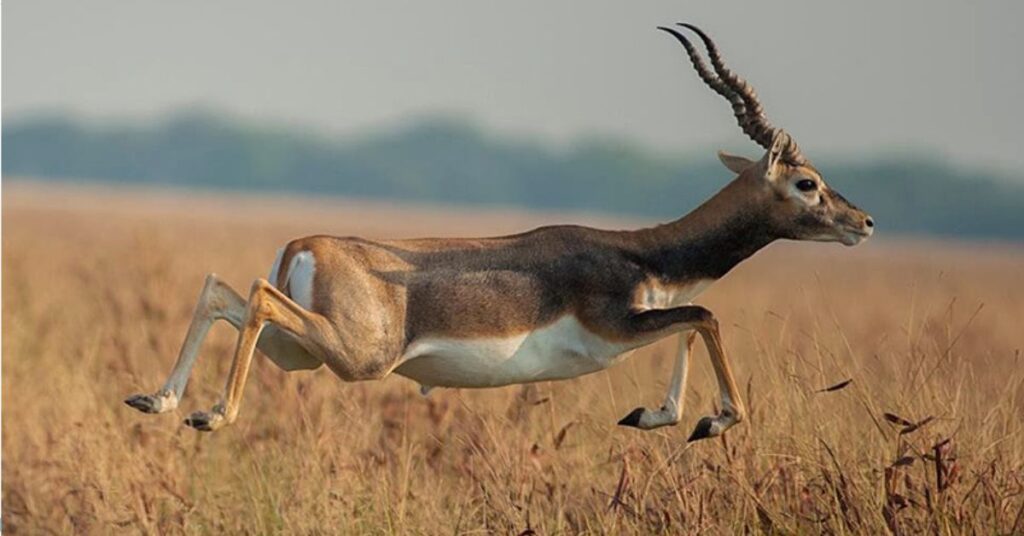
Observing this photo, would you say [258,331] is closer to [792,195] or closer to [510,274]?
[510,274]

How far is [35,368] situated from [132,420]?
330cm

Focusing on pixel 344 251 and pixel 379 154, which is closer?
pixel 344 251

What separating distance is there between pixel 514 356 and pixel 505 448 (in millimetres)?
2106

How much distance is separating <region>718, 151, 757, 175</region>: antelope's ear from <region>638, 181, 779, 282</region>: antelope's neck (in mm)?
383

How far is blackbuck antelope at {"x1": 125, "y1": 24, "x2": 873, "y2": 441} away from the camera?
758cm

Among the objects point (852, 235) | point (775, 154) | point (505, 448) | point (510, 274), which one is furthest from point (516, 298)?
point (505, 448)

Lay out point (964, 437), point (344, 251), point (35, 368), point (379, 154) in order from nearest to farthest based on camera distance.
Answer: point (344, 251) → point (964, 437) → point (35, 368) → point (379, 154)

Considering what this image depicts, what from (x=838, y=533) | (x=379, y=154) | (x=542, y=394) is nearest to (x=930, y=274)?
(x=542, y=394)

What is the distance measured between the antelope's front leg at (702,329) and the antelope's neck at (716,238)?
436mm

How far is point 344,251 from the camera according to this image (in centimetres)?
783

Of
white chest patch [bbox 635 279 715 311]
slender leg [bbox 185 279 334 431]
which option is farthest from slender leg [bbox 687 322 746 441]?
slender leg [bbox 185 279 334 431]

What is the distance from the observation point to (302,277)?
7777mm

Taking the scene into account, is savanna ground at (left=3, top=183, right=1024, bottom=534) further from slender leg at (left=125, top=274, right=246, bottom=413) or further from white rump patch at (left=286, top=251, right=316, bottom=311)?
slender leg at (left=125, top=274, right=246, bottom=413)

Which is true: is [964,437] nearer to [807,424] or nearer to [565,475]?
[807,424]
